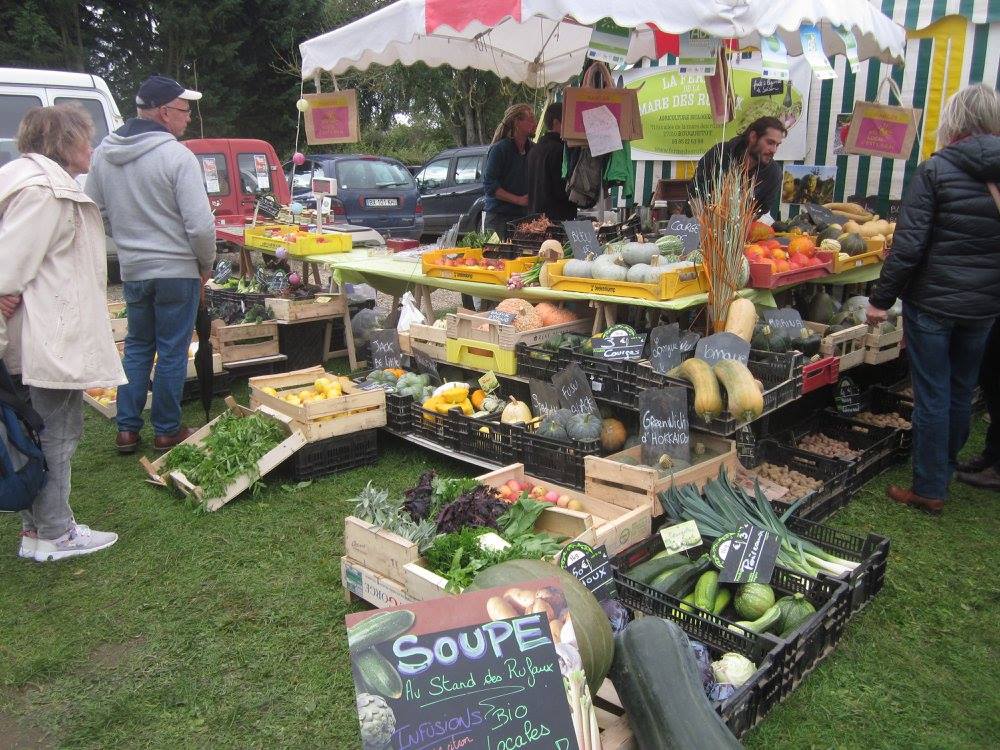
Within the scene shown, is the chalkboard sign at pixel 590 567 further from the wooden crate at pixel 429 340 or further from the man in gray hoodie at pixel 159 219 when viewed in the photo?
the man in gray hoodie at pixel 159 219

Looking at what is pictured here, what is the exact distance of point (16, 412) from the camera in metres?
3.16

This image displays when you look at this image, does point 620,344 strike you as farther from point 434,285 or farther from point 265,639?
point 265,639

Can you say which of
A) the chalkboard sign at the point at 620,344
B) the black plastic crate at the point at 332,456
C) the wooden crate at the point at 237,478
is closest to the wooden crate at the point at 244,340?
the wooden crate at the point at 237,478

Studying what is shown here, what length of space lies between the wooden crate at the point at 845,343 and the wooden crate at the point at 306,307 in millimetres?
3905

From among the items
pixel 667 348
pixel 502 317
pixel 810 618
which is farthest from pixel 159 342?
pixel 810 618

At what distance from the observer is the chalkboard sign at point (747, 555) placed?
2.84 metres

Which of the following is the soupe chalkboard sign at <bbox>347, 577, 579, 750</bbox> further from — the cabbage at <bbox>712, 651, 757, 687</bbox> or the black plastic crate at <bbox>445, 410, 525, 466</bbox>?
the black plastic crate at <bbox>445, 410, 525, 466</bbox>

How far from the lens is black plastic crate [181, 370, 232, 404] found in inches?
237

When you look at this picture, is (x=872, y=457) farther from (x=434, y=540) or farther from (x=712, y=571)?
(x=434, y=540)

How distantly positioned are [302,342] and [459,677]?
5368 millimetres

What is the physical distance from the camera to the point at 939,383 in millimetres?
3844

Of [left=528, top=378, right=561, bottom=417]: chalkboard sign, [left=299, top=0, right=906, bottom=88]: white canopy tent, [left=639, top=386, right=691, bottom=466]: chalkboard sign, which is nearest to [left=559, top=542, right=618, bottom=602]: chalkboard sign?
[left=639, top=386, right=691, bottom=466]: chalkboard sign

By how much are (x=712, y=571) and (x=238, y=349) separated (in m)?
4.54

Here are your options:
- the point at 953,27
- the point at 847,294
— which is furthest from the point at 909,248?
the point at 953,27
